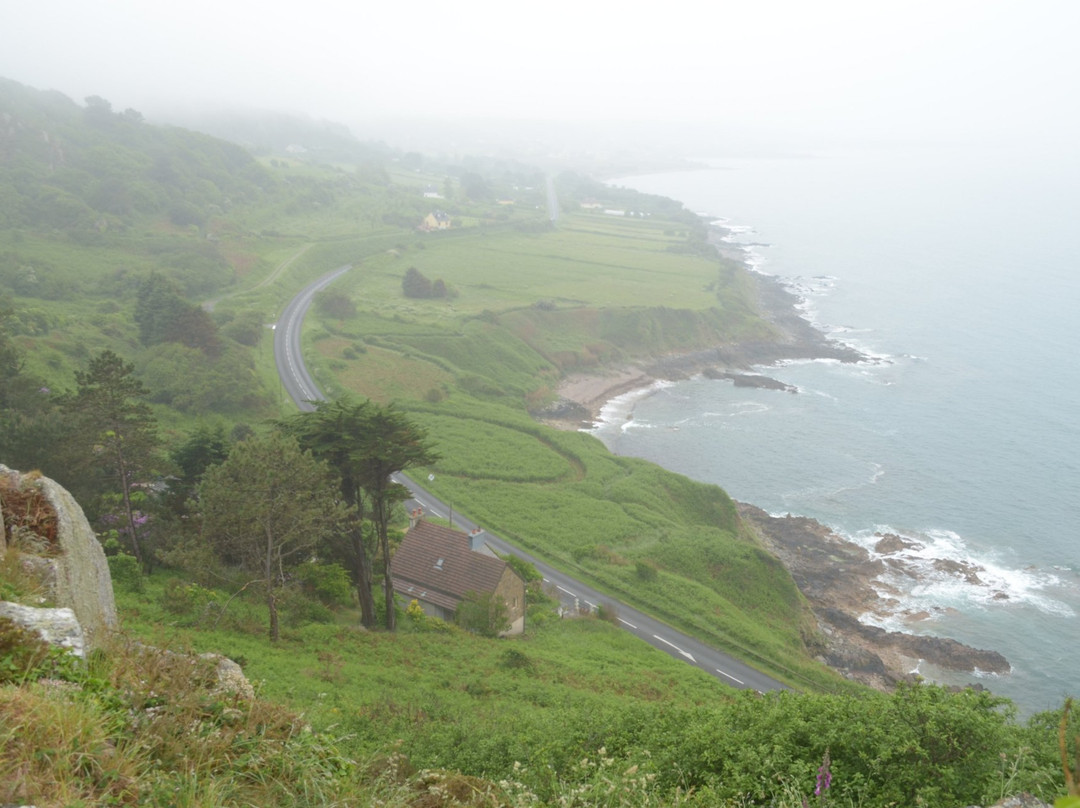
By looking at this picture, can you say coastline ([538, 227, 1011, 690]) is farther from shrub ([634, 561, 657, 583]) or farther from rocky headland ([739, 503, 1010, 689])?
shrub ([634, 561, 657, 583])

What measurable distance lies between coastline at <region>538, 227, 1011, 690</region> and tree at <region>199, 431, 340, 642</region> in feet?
83.1

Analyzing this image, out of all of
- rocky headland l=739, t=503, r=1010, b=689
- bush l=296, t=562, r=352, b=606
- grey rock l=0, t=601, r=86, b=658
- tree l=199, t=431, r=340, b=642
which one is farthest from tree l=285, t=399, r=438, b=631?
rocky headland l=739, t=503, r=1010, b=689

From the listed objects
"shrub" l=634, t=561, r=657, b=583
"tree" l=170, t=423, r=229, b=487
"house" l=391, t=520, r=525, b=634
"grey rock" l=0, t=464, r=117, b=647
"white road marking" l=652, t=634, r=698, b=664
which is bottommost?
"white road marking" l=652, t=634, r=698, b=664

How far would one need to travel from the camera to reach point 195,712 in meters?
8.14

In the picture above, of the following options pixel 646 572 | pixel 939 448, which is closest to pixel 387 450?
pixel 646 572

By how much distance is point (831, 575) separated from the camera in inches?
2144

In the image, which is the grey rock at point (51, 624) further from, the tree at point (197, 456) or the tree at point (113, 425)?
the tree at point (197, 456)

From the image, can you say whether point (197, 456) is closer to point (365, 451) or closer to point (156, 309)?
point (365, 451)

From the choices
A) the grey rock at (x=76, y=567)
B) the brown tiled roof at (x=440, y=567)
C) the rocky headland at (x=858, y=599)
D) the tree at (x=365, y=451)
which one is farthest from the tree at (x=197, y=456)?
the rocky headland at (x=858, y=599)

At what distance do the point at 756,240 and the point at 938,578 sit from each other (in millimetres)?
147849

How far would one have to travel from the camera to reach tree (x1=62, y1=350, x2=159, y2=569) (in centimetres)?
2583

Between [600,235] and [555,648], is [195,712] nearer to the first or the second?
[555,648]

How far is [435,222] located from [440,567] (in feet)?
411

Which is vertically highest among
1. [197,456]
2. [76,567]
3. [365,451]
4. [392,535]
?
[76,567]
